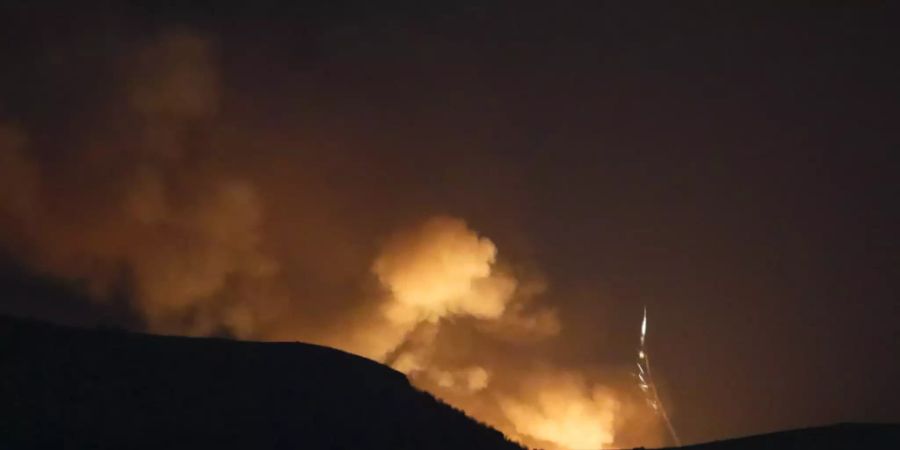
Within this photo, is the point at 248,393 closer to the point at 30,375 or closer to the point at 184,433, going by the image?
the point at 184,433

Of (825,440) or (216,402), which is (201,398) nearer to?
(216,402)

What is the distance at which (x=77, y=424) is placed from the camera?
860 inches

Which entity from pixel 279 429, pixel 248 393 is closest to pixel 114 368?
pixel 248 393

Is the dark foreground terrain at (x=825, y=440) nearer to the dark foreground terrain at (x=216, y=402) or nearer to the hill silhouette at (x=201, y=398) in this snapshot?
the dark foreground terrain at (x=216, y=402)

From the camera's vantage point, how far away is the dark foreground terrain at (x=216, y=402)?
72.4 ft

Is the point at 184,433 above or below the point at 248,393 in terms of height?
below

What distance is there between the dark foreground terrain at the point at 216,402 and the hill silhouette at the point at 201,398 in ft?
0.14

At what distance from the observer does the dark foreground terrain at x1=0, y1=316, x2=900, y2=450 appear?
72.4ft

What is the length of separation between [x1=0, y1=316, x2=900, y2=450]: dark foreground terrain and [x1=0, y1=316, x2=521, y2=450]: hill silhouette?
0.04 metres

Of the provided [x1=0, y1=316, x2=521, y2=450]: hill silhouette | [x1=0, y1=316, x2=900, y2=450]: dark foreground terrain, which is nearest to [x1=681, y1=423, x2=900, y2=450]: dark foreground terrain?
[x1=0, y1=316, x2=900, y2=450]: dark foreground terrain

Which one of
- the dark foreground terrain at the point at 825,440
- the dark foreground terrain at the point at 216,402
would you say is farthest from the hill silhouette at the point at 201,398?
the dark foreground terrain at the point at 825,440

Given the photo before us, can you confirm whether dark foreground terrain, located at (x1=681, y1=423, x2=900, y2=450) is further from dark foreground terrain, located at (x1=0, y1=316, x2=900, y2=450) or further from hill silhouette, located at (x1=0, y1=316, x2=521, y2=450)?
hill silhouette, located at (x1=0, y1=316, x2=521, y2=450)

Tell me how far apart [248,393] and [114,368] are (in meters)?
3.73

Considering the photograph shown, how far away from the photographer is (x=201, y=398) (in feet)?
81.4
